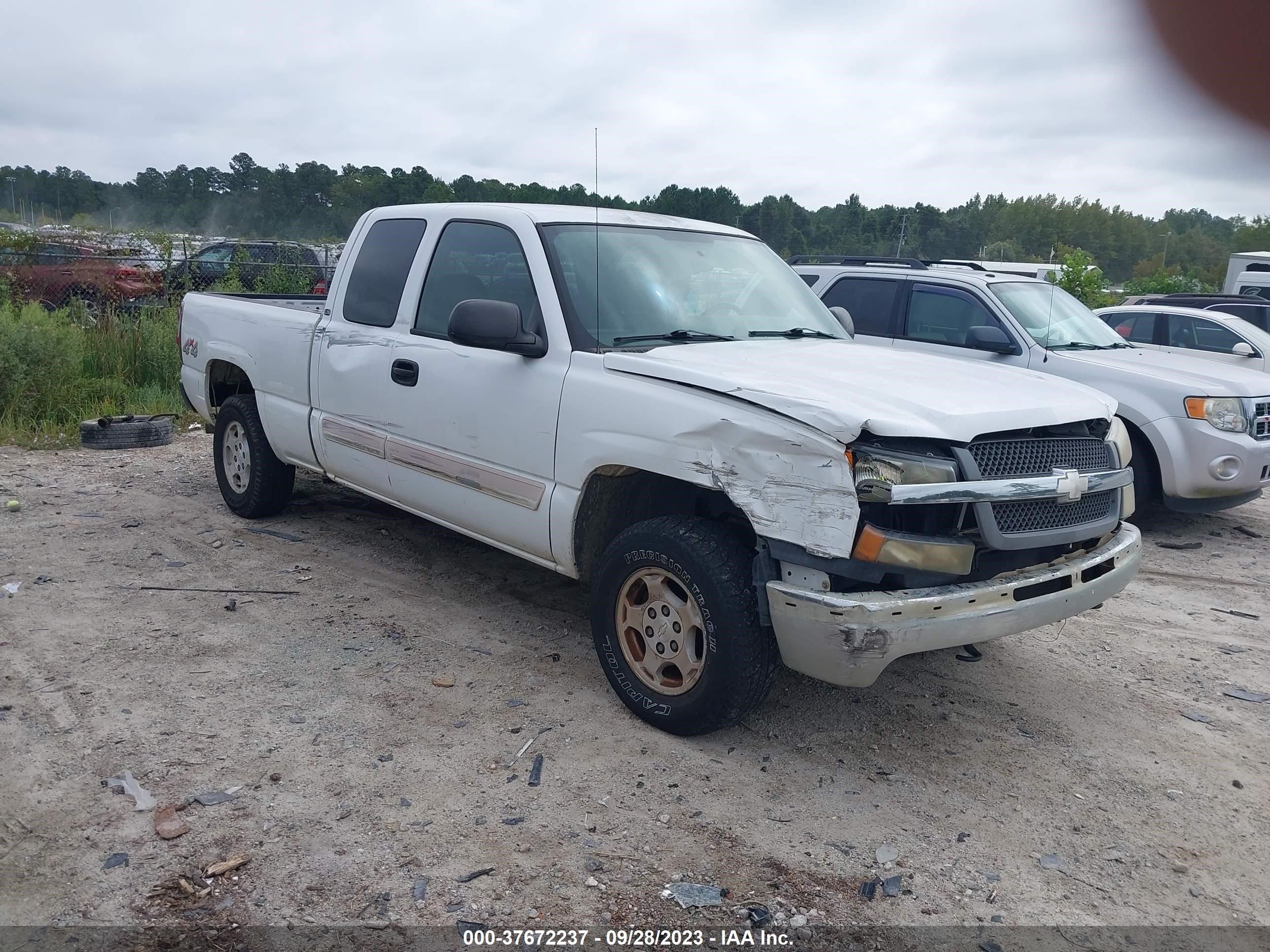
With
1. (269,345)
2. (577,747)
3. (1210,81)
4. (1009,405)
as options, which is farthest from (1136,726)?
(269,345)

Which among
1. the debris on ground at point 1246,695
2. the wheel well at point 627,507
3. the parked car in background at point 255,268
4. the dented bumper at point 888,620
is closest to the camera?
the dented bumper at point 888,620

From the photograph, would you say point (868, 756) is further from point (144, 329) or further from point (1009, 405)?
point (144, 329)

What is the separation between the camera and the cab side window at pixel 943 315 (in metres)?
8.12

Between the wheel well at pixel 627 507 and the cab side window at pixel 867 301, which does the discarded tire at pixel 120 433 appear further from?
the wheel well at pixel 627 507

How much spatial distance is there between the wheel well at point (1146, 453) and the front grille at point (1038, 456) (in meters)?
3.80

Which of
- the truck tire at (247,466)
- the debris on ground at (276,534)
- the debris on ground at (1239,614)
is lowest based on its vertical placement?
the debris on ground at (276,534)

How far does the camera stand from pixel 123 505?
698 centimetres

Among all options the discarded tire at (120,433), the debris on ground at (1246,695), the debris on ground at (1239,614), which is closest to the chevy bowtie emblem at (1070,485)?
the debris on ground at (1246,695)

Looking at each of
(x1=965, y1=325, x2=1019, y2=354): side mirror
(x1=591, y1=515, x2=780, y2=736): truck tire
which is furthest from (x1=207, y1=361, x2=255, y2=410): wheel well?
(x1=965, y1=325, x2=1019, y2=354): side mirror

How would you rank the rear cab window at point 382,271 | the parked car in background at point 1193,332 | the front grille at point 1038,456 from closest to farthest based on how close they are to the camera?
the front grille at point 1038,456, the rear cab window at point 382,271, the parked car in background at point 1193,332

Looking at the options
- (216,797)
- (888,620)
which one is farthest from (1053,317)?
(216,797)

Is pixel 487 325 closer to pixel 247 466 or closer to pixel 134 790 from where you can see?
pixel 134 790

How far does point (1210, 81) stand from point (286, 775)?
3.50 meters

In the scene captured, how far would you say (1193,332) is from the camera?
418 inches
